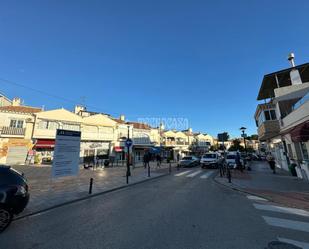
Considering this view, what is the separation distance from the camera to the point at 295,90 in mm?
15570

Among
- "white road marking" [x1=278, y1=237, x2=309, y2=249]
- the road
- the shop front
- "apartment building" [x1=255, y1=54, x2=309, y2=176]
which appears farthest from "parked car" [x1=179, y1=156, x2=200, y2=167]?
"white road marking" [x1=278, y1=237, x2=309, y2=249]

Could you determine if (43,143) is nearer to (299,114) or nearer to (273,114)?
(299,114)

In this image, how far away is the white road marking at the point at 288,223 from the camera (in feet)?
15.8

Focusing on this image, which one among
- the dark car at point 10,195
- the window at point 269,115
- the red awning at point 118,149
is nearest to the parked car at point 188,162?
the window at point 269,115

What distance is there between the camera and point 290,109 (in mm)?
16312

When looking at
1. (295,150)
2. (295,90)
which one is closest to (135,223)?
(295,150)

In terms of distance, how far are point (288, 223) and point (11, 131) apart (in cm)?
3236

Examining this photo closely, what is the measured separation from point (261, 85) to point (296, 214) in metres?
16.8

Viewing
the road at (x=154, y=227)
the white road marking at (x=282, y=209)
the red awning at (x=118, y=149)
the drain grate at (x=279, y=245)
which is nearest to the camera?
the drain grate at (x=279, y=245)

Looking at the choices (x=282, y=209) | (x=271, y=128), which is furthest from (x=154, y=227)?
(x=271, y=128)

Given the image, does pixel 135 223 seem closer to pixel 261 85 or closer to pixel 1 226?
pixel 1 226

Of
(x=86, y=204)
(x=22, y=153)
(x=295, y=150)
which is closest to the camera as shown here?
(x=86, y=204)

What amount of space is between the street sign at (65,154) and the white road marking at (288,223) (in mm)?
8901

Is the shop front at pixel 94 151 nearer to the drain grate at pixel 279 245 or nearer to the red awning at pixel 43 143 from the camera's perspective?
the red awning at pixel 43 143
